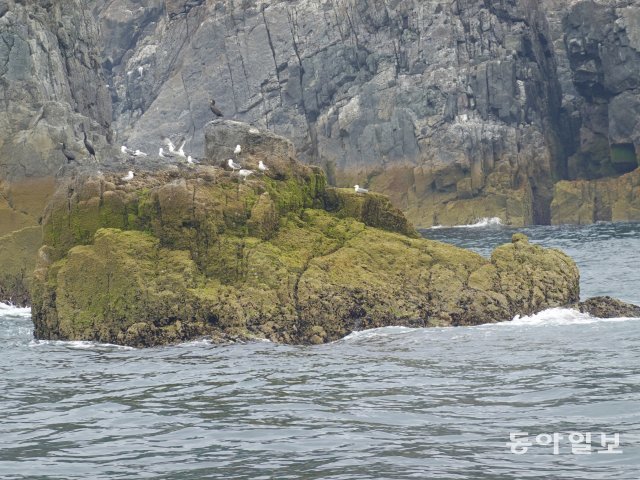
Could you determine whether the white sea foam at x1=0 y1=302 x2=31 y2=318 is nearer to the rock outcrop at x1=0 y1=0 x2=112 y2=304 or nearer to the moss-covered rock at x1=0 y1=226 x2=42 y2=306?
the moss-covered rock at x1=0 y1=226 x2=42 y2=306

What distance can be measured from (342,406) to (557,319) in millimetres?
11373

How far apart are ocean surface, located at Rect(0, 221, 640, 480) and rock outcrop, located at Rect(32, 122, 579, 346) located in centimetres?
83

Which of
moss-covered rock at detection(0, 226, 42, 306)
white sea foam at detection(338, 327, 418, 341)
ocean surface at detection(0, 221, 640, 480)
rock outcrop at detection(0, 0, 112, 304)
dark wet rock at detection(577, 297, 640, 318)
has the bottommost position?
ocean surface at detection(0, 221, 640, 480)

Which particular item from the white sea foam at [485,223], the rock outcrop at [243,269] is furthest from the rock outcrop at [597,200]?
the rock outcrop at [243,269]

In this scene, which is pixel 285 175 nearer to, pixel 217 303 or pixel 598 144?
pixel 217 303

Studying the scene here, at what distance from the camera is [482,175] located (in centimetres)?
9231

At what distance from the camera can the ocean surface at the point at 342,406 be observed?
1722cm

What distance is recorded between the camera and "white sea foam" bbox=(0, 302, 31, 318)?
38594 millimetres

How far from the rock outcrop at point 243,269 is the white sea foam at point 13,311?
286 inches

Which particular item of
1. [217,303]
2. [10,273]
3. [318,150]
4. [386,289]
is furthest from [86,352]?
[318,150]

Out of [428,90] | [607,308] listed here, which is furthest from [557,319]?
[428,90]

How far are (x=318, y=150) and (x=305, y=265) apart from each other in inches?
2935

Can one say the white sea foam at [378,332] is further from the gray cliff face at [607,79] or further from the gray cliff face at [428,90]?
the gray cliff face at [607,79]

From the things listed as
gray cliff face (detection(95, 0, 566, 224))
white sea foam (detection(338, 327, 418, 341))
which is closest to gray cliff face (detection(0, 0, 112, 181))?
white sea foam (detection(338, 327, 418, 341))
